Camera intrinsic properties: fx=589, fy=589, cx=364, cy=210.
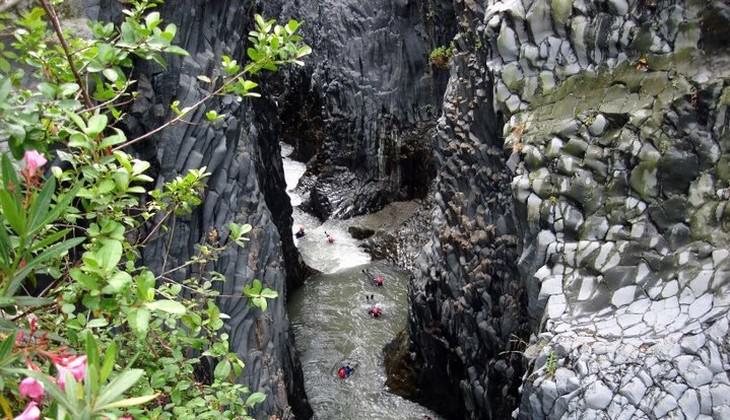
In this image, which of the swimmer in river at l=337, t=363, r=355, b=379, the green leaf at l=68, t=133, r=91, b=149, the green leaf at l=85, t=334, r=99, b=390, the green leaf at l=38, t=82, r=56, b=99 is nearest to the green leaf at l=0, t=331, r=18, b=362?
the green leaf at l=85, t=334, r=99, b=390

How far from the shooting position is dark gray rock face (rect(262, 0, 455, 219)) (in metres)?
15.3

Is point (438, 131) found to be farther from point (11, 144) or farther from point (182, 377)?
point (11, 144)

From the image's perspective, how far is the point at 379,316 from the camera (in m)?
12.0

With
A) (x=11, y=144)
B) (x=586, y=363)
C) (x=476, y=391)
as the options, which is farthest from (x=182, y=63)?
(x=476, y=391)

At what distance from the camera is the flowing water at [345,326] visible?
9.60m

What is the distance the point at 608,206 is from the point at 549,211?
60 centimetres

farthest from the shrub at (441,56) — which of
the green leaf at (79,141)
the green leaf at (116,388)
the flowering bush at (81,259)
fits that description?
the green leaf at (116,388)

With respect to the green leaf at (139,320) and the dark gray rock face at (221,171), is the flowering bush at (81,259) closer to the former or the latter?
the green leaf at (139,320)

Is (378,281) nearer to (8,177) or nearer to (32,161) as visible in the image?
(32,161)

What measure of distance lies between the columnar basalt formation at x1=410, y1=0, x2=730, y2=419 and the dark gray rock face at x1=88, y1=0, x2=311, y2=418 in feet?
9.53

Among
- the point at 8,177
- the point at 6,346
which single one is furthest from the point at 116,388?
the point at 8,177

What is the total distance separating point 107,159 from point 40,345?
3.24 ft

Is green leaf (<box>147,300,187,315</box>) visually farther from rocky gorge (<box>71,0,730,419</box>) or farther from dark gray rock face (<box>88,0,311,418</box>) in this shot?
rocky gorge (<box>71,0,730,419</box>)

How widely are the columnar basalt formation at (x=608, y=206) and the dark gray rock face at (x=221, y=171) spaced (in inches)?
114
